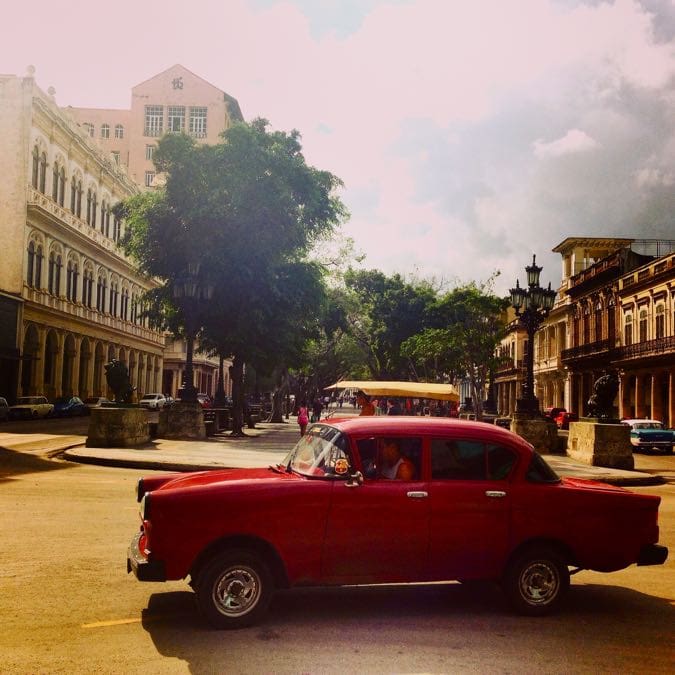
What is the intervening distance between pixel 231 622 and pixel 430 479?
70.1 inches

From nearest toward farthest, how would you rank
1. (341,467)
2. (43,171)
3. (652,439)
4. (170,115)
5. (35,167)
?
(341,467) → (652,439) → (35,167) → (43,171) → (170,115)

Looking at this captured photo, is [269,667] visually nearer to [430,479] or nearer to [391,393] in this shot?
[430,479]

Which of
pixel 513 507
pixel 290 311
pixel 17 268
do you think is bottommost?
pixel 513 507

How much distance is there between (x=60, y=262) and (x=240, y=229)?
914 inches

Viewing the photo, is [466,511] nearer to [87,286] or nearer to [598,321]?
[598,321]

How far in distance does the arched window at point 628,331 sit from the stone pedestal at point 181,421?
1249 inches

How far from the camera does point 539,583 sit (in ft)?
19.9

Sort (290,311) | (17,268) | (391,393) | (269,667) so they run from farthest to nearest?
(17,268) → (290,311) → (391,393) → (269,667)

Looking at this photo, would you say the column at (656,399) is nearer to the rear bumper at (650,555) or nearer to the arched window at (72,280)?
the arched window at (72,280)

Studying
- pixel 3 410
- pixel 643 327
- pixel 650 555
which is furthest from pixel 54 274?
pixel 650 555

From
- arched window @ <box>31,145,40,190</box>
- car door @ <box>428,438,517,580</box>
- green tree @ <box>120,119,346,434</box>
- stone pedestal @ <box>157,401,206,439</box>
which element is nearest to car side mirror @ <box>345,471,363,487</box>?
car door @ <box>428,438,517,580</box>

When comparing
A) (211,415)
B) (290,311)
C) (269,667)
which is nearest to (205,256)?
(290,311)

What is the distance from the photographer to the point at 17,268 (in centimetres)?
4216

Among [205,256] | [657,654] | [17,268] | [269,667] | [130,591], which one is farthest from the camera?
[17,268]
